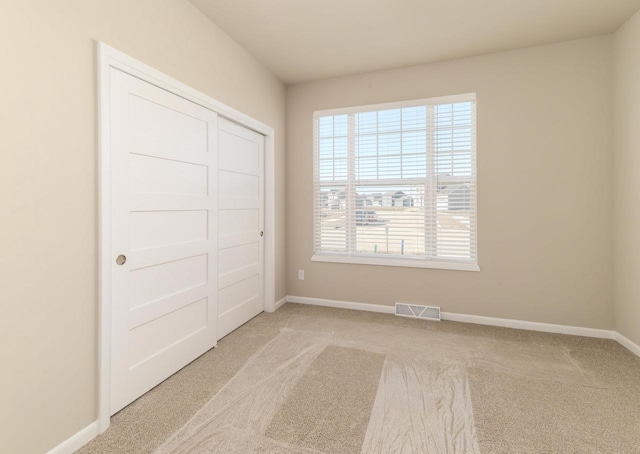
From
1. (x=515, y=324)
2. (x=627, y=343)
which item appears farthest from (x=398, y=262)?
(x=627, y=343)

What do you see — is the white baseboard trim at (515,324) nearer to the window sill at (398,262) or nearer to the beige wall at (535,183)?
the beige wall at (535,183)

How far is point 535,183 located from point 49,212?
150 inches

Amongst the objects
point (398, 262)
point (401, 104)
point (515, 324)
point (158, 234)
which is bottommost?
point (515, 324)

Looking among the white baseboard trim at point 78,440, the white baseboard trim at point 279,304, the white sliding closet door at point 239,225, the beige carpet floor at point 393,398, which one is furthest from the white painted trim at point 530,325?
the white baseboard trim at point 78,440

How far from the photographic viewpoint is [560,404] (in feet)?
6.31

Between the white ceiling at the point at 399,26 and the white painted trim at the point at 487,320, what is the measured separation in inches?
108

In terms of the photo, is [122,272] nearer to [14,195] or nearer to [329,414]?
[14,195]

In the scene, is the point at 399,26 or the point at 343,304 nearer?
the point at 399,26

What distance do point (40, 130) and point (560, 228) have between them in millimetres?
3994

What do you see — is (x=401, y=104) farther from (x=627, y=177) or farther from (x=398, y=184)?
(x=627, y=177)

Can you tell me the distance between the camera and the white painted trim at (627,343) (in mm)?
Answer: 2572

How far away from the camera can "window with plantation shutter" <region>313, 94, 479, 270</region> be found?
3.34 metres

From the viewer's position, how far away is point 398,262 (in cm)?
357

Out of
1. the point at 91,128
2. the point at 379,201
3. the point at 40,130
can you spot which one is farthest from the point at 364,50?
the point at 40,130
